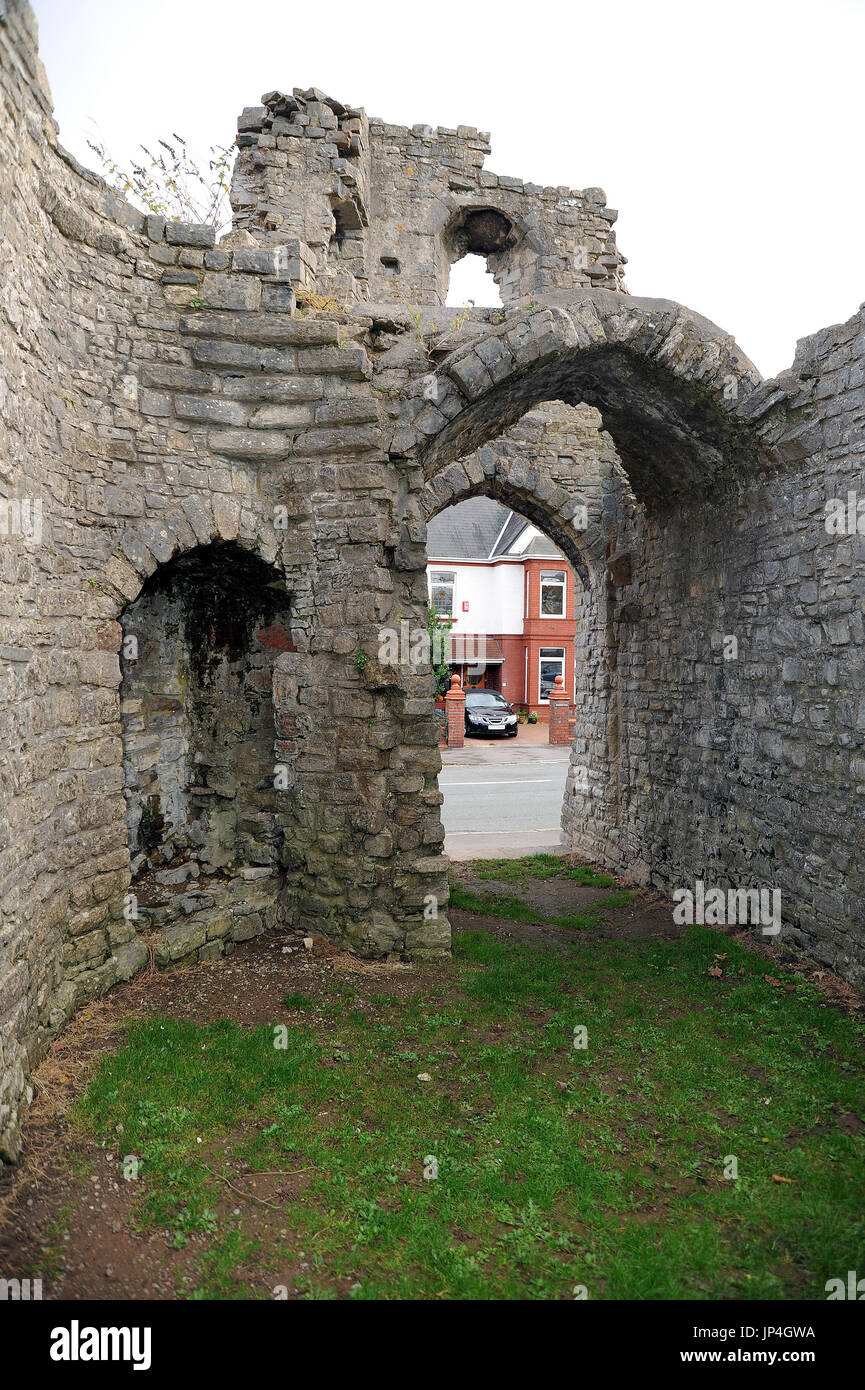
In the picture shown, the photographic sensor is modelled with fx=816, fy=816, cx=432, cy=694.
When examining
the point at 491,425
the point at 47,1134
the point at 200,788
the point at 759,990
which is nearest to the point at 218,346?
the point at 491,425

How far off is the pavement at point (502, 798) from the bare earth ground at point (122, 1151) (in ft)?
16.4

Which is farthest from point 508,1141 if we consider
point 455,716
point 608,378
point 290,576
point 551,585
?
point 551,585

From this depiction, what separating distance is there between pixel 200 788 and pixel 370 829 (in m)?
1.86

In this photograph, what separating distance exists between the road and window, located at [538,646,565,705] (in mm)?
6542

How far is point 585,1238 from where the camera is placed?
3789 mm

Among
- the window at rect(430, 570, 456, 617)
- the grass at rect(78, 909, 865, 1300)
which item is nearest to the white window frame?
the window at rect(430, 570, 456, 617)

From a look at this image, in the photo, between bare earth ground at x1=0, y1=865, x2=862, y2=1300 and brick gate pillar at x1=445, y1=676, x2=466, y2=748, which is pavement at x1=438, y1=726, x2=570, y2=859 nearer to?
brick gate pillar at x1=445, y1=676, x2=466, y2=748

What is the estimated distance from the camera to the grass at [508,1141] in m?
3.62

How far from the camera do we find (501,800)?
679 inches

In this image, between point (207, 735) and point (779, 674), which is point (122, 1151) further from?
point (779, 674)

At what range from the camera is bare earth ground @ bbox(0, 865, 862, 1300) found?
347 cm

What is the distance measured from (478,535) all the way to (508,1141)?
3020cm
